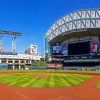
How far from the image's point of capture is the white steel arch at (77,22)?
10675 cm

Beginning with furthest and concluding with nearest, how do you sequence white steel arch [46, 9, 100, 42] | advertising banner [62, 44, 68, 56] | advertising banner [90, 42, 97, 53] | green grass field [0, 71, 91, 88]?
advertising banner [62, 44, 68, 56]
white steel arch [46, 9, 100, 42]
advertising banner [90, 42, 97, 53]
green grass field [0, 71, 91, 88]

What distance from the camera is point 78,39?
115 metres

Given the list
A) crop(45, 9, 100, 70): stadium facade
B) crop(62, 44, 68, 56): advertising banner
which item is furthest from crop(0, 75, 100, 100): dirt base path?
crop(62, 44, 68, 56): advertising banner

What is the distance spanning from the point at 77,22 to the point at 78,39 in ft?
26.0

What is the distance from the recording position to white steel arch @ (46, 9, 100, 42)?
107 meters

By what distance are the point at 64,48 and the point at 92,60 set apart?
16.1 meters

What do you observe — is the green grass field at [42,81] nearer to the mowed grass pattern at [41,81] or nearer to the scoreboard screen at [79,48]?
the mowed grass pattern at [41,81]

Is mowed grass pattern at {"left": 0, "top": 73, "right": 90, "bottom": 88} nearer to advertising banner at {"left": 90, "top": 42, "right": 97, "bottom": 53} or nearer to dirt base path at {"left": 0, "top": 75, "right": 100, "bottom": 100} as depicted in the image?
dirt base path at {"left": 0, "top": 75, "right": 100, "bottom": 100}

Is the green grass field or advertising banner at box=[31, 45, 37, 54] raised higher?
advertising banner at box=[31, 45, 37, 54]

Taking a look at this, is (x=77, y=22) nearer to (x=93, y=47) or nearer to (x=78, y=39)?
(x=78, y=39)

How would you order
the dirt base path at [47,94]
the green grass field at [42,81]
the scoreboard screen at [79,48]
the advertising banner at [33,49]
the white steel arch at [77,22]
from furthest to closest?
the advertising banner at [33,49]
the white steel arch at [77,22]
the scoreboard screen at [79,48]
the green grass field at [42,81]
the dirt base path at [47,94]

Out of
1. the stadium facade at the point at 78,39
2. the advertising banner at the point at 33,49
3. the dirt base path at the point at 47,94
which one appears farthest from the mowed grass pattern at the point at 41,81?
the advertising banner at the point at 33,49

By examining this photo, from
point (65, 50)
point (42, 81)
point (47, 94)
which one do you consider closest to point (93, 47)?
point (65, 50)

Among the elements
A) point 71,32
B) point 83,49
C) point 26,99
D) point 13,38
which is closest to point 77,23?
point 71,32
